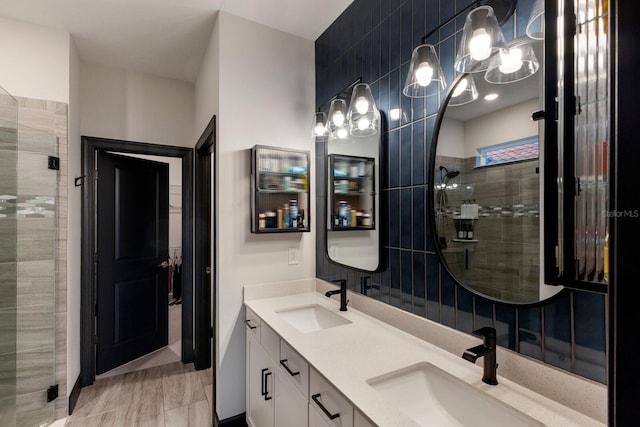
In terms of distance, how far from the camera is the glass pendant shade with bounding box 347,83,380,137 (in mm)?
1636

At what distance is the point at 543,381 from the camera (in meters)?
0.99

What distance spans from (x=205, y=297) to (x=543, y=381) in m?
2.49

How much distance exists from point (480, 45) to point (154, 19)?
212cm

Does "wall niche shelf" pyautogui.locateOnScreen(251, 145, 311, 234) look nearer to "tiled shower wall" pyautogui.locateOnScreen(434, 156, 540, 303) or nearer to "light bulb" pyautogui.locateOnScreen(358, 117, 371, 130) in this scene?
"light bulb" pyautogui.locateOnScreen(358, 117, 371, 130)

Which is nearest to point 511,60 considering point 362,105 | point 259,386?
point 362,105

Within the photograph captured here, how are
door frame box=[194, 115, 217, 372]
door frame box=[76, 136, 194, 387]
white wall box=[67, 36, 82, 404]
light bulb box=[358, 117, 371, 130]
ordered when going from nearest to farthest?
light bulb box=[358, 117, 371, 130] < white wall box=[67, 36, 82, 404] < door frame box=[76, 136, 194, 387] < door frame box=[194, 115, 217, 372]

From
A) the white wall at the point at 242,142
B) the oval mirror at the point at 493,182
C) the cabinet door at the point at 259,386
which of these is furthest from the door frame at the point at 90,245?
the oval mirror at the point at 493,182

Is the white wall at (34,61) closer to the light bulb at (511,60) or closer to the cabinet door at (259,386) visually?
the cabinet door at (259,386)

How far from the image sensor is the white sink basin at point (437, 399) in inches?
38.5

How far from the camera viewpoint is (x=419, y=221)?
4.79 ft

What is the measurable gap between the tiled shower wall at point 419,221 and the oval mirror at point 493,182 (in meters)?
0.06

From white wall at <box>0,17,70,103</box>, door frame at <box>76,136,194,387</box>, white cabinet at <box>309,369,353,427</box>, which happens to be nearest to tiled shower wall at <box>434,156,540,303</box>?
white cabinet at <box>309,369,353,427</box>

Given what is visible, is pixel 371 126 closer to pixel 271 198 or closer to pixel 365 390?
pixel 271 198

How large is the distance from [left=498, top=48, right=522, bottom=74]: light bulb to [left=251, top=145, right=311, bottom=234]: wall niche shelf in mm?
1319
